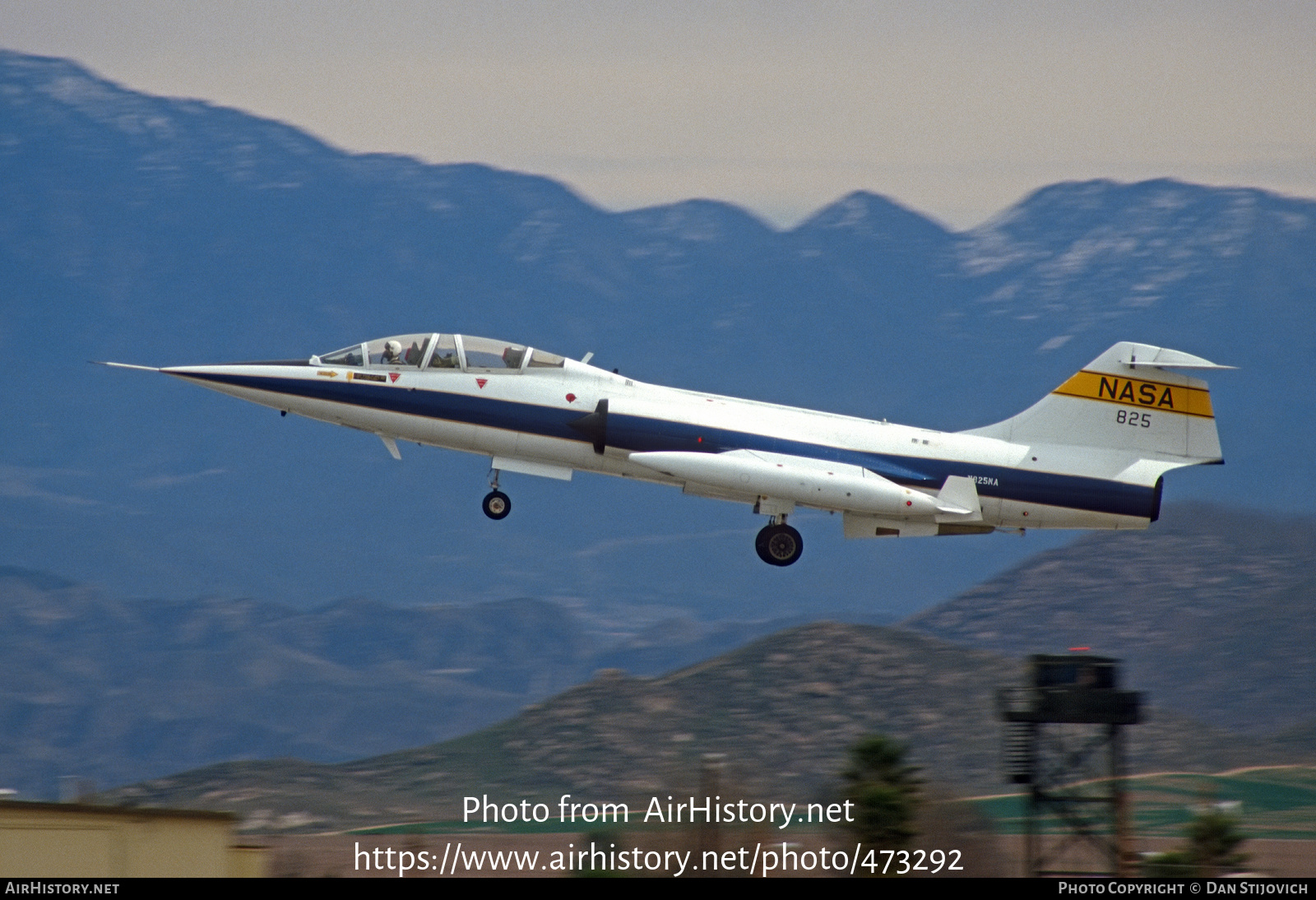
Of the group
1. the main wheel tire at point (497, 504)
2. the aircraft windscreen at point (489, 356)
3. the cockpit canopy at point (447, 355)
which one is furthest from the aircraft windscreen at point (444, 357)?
the main wheel tire at point (497, 504)

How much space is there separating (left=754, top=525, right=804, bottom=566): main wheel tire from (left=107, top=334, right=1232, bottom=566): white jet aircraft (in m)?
0.03

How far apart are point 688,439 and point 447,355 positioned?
4820 mm

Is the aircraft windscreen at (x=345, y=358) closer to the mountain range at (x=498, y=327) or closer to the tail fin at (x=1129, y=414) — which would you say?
the tail fin at (x=1129, y=414)

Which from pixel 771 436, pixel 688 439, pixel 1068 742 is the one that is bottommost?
pixel 1068 742

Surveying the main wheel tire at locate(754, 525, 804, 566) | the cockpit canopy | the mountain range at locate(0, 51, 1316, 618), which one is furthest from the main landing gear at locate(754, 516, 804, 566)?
the mountain range at locate(0, 51, 1316, 618)

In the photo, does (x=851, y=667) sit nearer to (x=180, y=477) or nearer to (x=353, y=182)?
(x=180, y=477)

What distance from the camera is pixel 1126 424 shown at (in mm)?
29984

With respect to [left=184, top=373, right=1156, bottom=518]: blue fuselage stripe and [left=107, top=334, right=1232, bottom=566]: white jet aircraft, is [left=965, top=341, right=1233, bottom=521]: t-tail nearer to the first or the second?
[left=107, top=334, right=1232, bottom=566]: white jet aircraft

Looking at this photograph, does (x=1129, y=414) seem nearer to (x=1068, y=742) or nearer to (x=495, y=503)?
(x=1068, y=742)

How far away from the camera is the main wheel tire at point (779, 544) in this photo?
→ 1158 inches

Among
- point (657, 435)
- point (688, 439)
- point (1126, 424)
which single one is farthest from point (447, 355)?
point (1126, 424)

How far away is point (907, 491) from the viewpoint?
93.7ft

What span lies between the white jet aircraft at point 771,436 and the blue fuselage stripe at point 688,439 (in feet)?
0.09

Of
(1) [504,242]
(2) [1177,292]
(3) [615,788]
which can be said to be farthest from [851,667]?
(1) [504,242]
